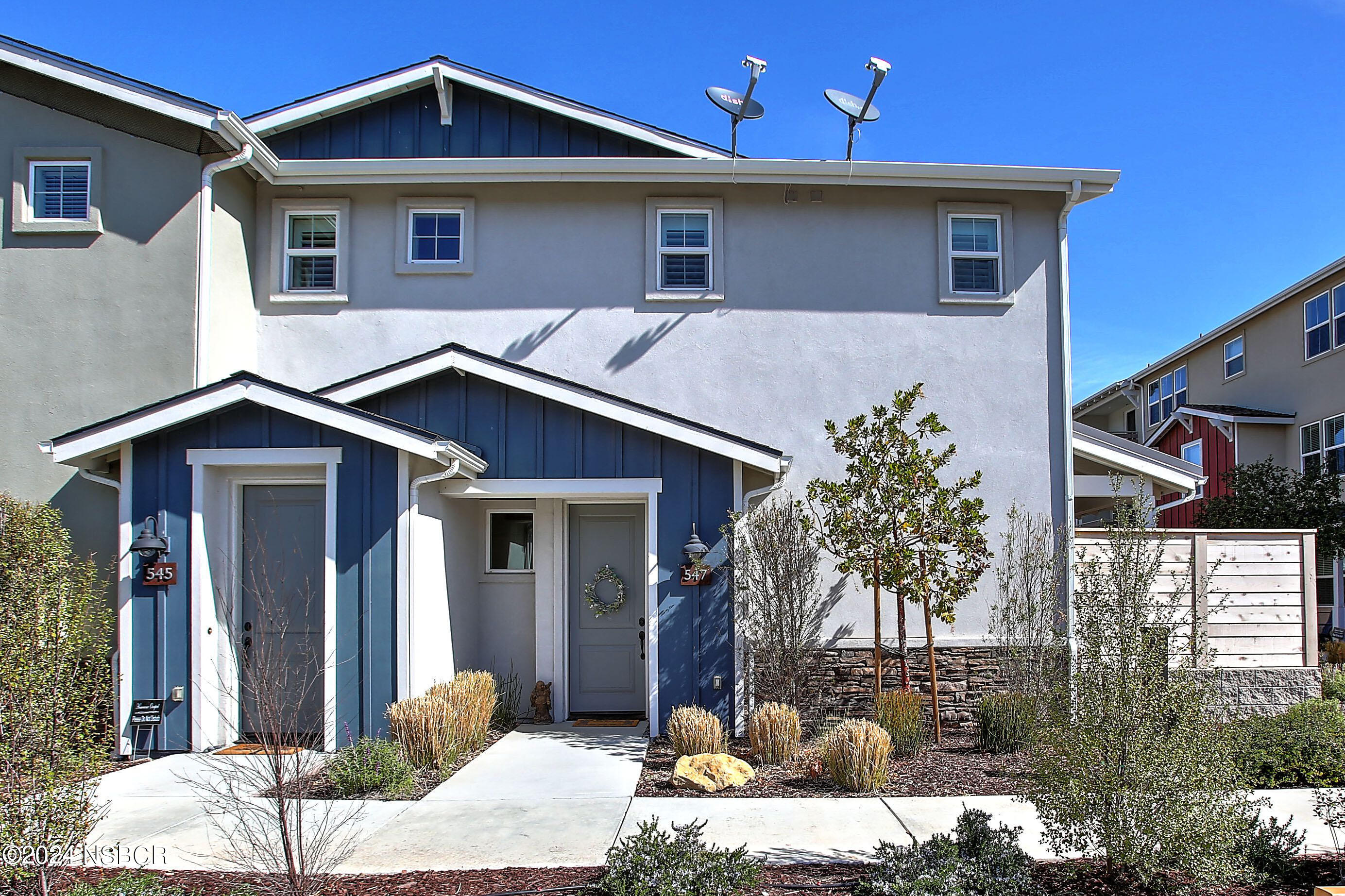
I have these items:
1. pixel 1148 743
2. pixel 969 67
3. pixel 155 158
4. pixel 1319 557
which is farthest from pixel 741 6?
pixel 1319 557

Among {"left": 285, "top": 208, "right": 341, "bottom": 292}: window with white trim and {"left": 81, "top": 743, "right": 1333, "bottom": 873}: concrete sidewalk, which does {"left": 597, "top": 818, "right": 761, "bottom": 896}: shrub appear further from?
{"left": 285, "top": 208, "right": 341, "bottom": 292}: window with white trim

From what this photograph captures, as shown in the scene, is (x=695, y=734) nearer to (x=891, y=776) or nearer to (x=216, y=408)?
(x=891, y=776)

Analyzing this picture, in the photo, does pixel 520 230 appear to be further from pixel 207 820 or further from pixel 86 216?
pixel 207 820

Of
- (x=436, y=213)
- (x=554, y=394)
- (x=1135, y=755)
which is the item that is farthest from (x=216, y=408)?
(x=1135, y=755)

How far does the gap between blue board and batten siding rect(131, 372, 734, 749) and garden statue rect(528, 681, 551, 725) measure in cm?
164

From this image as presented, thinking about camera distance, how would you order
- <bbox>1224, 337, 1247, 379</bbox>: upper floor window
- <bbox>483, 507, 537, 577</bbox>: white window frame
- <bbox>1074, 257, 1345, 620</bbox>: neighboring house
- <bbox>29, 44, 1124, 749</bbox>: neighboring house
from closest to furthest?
<bbox>29, 44, 1124, 749</bbox>: neighboring house < <bbox>483, 507, 537, 577</bbox>: white window frame < <bbox>1074, 257, 1345, 620</bbox>: neighboring house < <bbox>1224, 337, 1247, 379</bbox>: upper floor window

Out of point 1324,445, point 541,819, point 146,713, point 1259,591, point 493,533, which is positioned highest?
point 1324,445

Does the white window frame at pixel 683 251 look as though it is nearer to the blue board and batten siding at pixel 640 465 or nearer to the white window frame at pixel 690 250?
the white window frame at pixel 690 250

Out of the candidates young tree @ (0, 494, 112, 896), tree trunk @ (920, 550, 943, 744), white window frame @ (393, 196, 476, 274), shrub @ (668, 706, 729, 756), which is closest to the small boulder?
shrub @ (668, 706, 729, 756)

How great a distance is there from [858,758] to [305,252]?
8.54 m

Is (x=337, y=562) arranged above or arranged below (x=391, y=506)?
below

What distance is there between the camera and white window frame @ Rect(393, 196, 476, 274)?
10.9 metres

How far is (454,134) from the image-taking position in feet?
38.1

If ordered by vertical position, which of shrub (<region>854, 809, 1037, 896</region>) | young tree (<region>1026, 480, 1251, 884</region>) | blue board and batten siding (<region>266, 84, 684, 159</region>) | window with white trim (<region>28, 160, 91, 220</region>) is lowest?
shrub (<region>854, 809, 1037, 896</region>)
